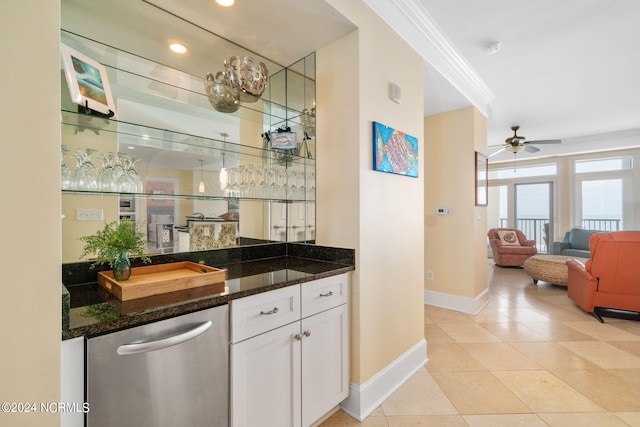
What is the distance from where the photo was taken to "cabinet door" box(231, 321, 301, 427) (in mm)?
1252

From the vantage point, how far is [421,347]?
7.80 feet

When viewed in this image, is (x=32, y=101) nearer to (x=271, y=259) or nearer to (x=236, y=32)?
(x=236, y=32)

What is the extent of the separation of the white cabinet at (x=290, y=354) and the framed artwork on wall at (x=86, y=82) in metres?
1.07

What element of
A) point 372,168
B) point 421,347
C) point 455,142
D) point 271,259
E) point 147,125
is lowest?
point 421,347

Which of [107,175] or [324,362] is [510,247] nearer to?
[324,362]

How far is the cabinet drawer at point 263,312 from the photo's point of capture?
1.25m

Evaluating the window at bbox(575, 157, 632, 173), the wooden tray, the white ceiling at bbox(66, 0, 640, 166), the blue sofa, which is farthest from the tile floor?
the window at bbox(575, 157, 632, 173)

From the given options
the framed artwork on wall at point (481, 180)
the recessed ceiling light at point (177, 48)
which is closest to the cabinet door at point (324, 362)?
the recessed ceiling light at point (177, 48)

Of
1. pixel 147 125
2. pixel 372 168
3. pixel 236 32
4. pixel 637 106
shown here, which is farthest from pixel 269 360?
pixel 637 106

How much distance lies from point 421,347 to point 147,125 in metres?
2.60

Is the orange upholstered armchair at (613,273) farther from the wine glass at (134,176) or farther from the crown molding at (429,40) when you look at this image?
the wine glass at (134,176)

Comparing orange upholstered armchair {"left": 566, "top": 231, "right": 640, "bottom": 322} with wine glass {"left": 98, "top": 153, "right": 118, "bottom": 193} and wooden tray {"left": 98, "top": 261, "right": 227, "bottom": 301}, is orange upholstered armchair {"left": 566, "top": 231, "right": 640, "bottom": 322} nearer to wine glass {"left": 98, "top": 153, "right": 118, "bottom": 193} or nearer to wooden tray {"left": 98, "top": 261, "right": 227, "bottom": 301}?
wooden tray {"left": 98, "top": 261, "right": 227, "bottom": 301}

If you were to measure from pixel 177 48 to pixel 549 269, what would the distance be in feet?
18.5

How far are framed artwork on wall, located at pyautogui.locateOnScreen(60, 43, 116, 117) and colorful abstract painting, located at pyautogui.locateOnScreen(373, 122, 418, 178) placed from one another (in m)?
1.47
